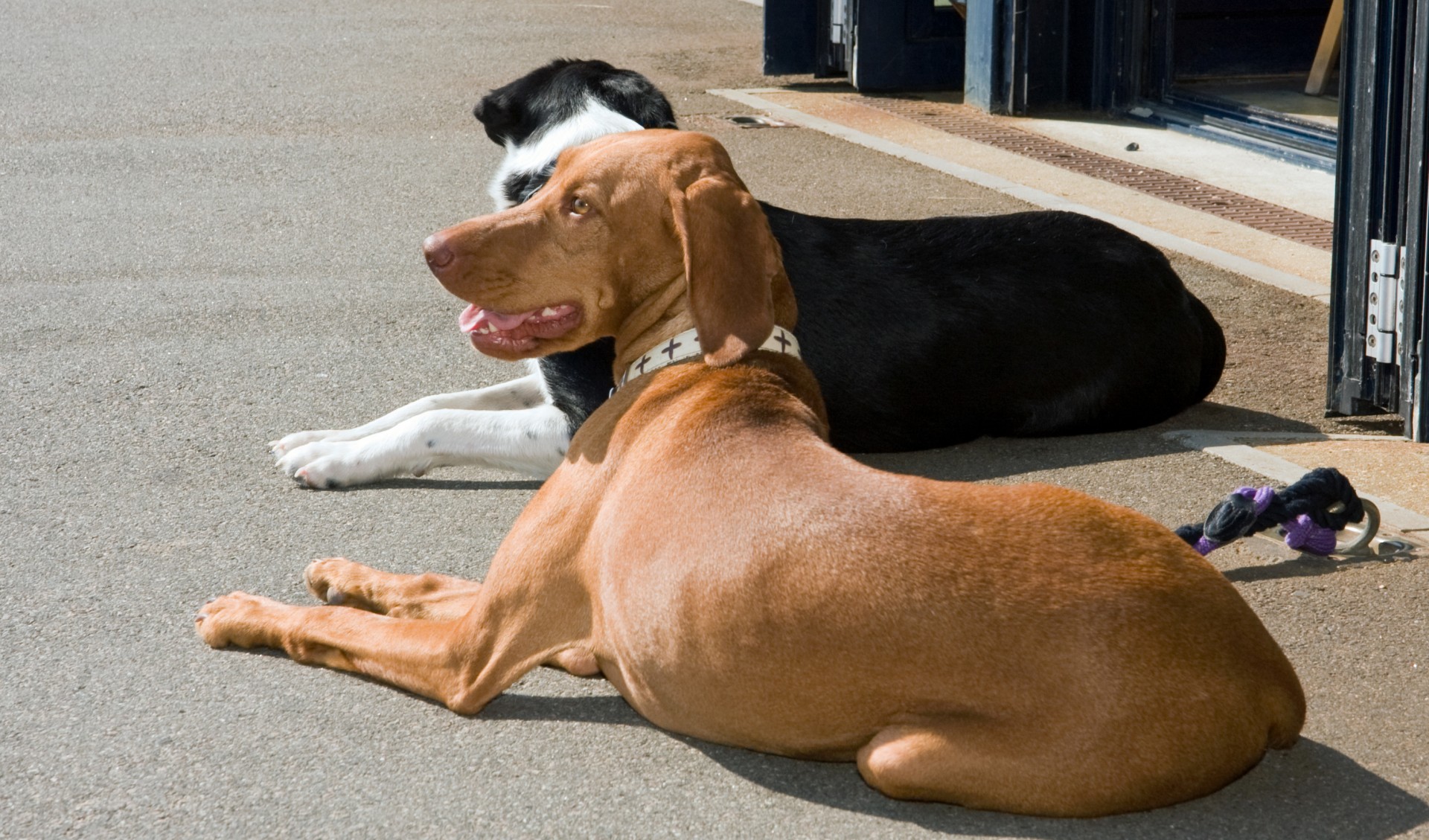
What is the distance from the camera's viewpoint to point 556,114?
16.4 feet

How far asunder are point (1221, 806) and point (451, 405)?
2.92 m

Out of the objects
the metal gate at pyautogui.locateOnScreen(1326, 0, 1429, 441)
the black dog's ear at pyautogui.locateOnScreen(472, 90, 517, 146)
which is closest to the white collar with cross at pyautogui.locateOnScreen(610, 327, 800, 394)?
the black dog's ear at pyautogui.locateOnScreen(472, 90, 517, 146)

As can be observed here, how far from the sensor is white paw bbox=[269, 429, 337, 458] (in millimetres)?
4871

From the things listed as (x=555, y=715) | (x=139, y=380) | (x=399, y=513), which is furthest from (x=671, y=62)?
(x=555, y=715)

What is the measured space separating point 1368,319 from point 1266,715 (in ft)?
9.24

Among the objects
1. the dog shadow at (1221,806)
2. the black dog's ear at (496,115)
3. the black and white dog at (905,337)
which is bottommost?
the dog shadow at (1221,806)

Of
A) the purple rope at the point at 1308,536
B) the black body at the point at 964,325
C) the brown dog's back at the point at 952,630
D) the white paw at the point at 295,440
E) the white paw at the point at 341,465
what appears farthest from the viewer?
the white paw at the point at 295,440

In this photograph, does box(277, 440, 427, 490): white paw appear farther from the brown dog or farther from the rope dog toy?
the rope dog toy

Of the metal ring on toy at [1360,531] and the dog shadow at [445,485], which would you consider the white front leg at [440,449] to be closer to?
the dog shadow at [445,485]

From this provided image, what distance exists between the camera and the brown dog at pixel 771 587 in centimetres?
275

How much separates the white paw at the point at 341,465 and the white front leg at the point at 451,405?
128 millimetres

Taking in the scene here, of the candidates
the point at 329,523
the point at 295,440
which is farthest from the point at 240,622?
the point at 295,440

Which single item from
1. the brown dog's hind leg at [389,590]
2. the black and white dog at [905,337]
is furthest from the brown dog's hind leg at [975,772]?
the black and white dog at [905,337]

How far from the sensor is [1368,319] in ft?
17.3
